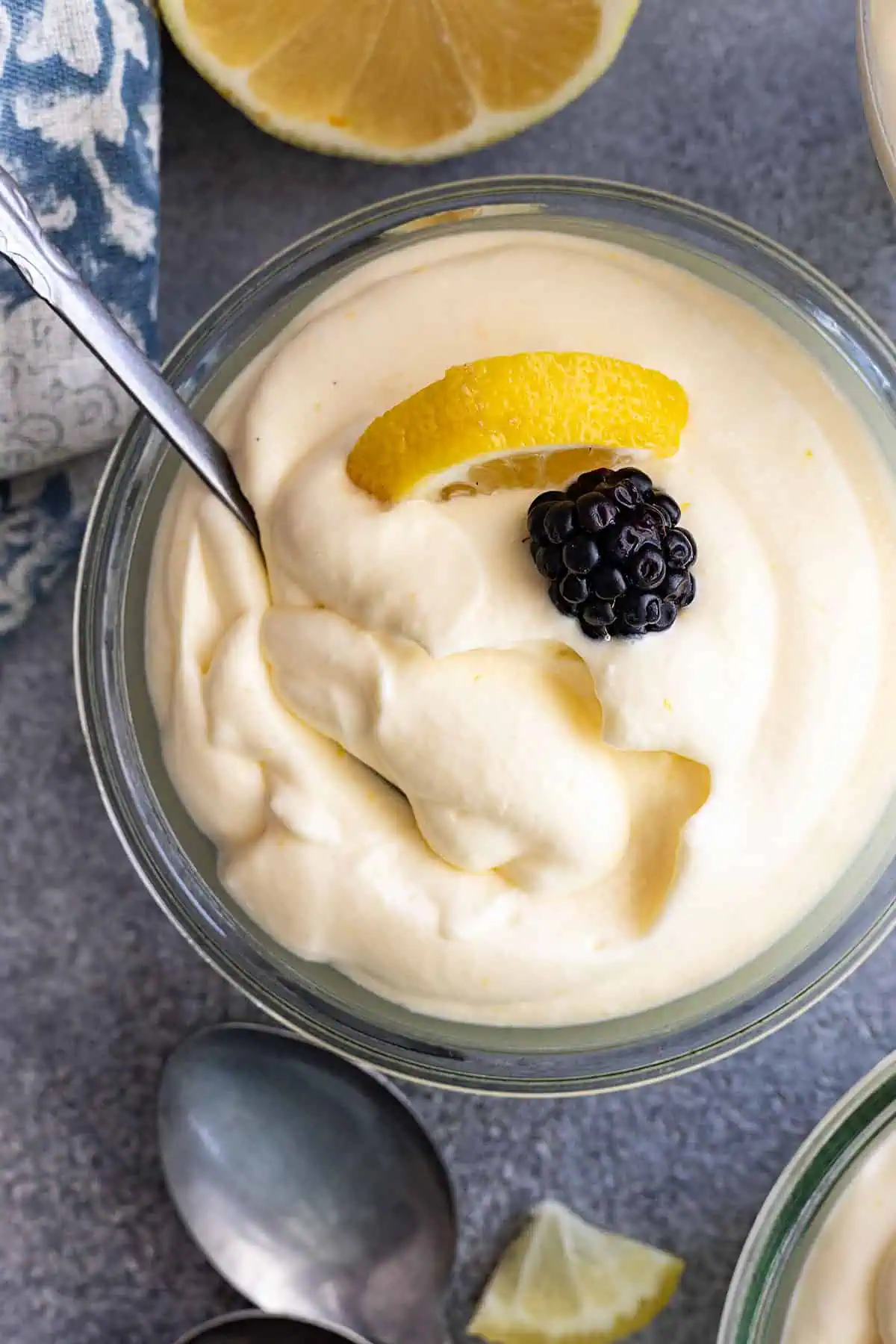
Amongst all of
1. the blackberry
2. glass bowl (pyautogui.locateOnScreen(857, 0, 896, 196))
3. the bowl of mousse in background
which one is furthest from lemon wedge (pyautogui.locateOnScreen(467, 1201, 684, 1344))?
glass bowl (pyautogui.locateOnScreen(857, 0, 896, 196))

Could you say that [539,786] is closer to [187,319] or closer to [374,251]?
[374,251]

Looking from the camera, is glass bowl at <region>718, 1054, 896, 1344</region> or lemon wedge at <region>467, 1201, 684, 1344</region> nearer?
glass bowl at <region>718, 1054, 896, 1344</region>

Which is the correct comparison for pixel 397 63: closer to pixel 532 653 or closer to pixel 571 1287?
pixel 532 653

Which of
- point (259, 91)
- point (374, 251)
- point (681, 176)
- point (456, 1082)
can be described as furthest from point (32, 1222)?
point (681, 176)

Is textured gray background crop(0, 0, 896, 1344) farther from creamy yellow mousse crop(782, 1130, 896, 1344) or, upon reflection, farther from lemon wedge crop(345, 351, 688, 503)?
lemon wedge crop(345, 351, 688, 503)

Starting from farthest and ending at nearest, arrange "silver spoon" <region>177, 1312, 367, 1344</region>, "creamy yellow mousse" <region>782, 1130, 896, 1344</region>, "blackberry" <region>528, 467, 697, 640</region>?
"silver spoon" <region>177, 1312, 367, 1344</region> < "creamy yellow mousse" <region>782, 1130, 896, 1344</region> < "blackberry" <region>528, 467, 697, 640</region>

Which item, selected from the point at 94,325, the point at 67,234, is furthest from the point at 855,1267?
the point at 67,234


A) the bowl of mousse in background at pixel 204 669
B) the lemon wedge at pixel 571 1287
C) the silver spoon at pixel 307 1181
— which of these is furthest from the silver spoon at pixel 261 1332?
the bowl of mousse in background at pixel 204 669
